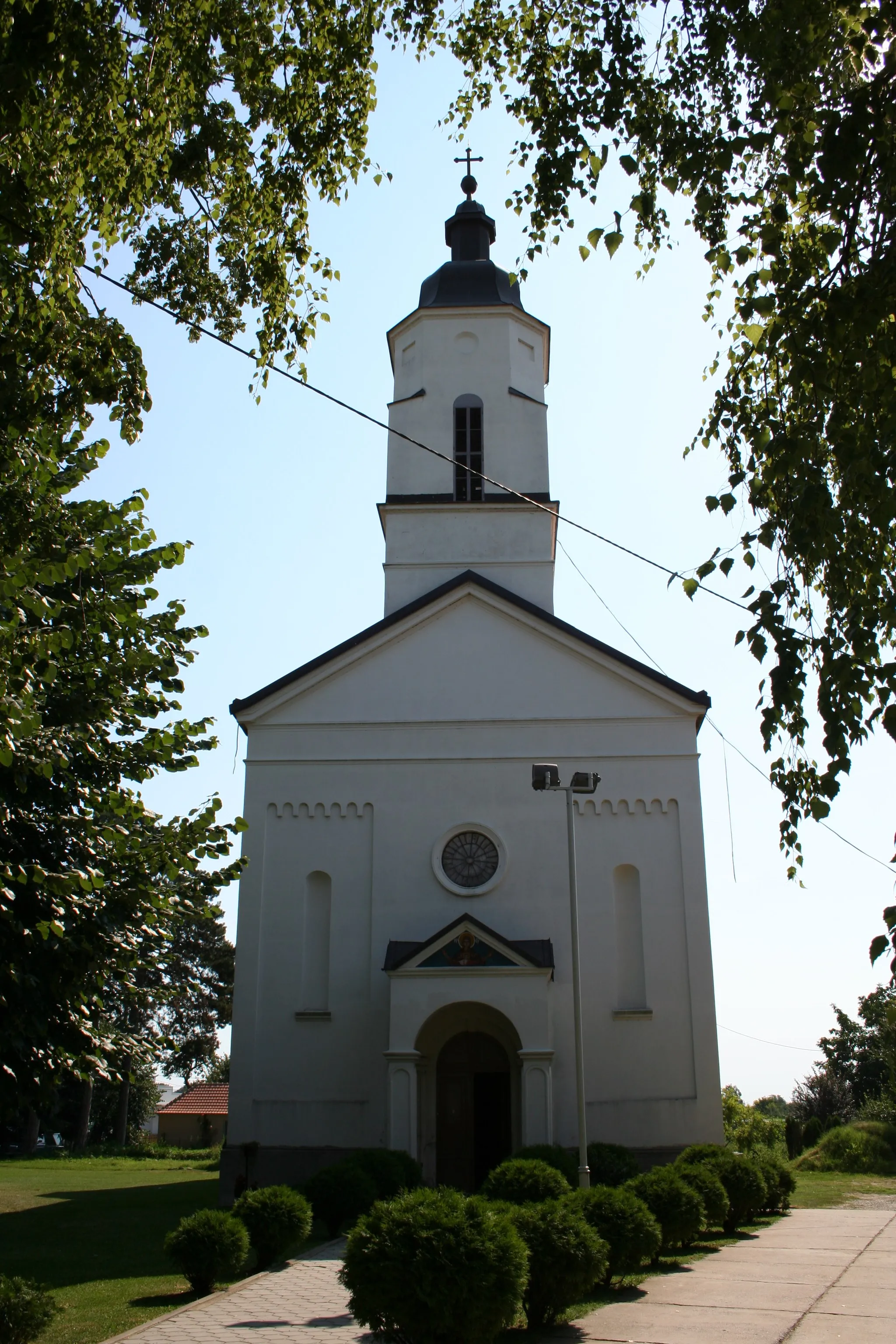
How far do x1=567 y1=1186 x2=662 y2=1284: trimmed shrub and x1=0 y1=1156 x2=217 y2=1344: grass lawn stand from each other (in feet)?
12.5

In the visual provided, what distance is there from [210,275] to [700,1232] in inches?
495

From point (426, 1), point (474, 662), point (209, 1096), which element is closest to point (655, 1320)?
point (426, 1)

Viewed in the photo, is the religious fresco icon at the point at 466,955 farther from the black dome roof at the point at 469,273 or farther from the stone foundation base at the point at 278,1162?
the black dome roof at the point at 469,273

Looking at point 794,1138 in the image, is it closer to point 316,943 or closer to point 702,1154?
point 702,1154

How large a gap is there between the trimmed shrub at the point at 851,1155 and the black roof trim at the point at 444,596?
1287 cm

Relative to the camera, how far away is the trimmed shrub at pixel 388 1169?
14.4m

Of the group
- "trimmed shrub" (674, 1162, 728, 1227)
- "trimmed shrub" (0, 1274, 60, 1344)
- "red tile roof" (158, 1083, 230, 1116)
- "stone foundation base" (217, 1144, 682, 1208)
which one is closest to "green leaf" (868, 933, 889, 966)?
"trimmed shrub" (0, 1274, 60, 1344)

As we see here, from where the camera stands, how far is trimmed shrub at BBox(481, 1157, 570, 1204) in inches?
460

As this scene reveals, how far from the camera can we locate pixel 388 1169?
14.7 metres

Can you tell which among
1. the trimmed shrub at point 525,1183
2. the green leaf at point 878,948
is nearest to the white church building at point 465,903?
the trimmed shrub at point 525,1183

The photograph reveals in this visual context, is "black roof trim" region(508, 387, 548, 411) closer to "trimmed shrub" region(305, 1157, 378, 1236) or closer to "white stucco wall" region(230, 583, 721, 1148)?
"white stucco wall" region(230, 583, 721, 1148)

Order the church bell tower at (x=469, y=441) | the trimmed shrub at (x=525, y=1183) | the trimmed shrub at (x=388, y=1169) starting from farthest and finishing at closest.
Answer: the church bell tower at (x=469, y=441) → the trimmed shrub at (x=388, y=1169) → the trimmed shrub at (x=525, y=1183)

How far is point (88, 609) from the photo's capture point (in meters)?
9.30

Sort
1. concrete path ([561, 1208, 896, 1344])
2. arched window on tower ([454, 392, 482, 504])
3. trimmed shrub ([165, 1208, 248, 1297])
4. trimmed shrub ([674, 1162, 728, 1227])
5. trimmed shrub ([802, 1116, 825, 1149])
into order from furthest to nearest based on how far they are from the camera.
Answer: trimmed shrub ([802, 1116, 825, 1149])
arched window on tower ([454, 392, 482, 504])
trimmed shrub ([674, 1162, 728, 1227])
trimmed shrub ([165, 1208, 248, 1297])
concrete path ([561, 1208, 896, 1344])
